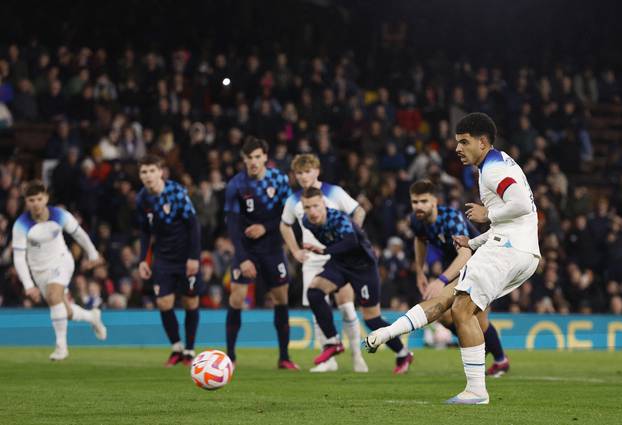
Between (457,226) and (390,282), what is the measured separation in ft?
31.2

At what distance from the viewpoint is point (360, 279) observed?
1273 centimetres

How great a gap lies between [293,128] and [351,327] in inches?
424

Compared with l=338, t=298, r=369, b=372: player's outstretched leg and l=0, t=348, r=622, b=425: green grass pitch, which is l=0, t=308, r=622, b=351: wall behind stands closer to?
l=0, t=348, r=622, b=425: green grass pitch

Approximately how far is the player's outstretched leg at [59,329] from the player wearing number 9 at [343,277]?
12.1ft

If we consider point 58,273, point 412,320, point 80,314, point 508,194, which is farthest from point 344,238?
point 80,314

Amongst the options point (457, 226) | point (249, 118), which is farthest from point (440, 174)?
point (457, 226)

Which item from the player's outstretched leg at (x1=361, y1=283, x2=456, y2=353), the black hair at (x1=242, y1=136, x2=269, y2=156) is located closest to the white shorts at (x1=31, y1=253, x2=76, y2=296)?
the black hair at (x1=242, y1=136, x2=269, y2=156)

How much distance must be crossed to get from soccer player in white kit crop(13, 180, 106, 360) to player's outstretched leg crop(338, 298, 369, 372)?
348 cm

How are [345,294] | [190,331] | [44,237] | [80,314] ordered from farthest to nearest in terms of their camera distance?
1. [80,314]
2. [44,237]
3. [190,331]
4. [345,294]

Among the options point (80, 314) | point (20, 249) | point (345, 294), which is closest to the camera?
point (345, 294)

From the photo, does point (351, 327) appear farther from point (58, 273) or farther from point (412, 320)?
point (412, 320)

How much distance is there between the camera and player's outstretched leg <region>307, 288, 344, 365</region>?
1266 centimetres

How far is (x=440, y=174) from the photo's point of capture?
22984 mm

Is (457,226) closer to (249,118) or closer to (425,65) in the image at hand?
(249,118)
